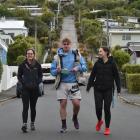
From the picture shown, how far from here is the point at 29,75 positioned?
1323 cm

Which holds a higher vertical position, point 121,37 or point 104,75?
point 104,75

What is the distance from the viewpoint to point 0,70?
3441 cm

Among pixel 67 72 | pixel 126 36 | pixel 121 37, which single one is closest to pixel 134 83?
pixel 67 72

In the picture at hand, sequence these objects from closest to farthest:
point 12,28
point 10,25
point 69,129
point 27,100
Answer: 1. point 27,100
2. point 69,129
3. point 12,28
4. point 10,25

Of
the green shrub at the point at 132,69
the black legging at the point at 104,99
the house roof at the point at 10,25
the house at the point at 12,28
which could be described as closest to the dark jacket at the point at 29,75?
the black legging at the point at 104,99

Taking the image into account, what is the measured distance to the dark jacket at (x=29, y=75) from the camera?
518 inches

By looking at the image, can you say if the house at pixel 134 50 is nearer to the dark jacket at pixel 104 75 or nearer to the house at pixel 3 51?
the house at pixel 3 51

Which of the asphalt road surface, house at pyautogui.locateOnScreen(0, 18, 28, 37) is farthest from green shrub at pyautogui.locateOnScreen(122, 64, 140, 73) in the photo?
house at pyautogui.locateOnScreen(0, 18, 28, 37)

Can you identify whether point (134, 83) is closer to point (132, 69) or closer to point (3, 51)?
point (132, 69)

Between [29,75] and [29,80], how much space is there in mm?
112

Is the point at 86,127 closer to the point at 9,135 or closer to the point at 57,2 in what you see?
the point at 9,135

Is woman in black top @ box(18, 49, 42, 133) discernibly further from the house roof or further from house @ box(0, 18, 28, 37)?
the house roof

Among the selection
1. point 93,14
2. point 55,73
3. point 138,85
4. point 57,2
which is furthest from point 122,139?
point 57,2

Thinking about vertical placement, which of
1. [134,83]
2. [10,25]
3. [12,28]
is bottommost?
[134,83]
